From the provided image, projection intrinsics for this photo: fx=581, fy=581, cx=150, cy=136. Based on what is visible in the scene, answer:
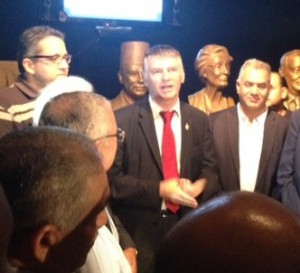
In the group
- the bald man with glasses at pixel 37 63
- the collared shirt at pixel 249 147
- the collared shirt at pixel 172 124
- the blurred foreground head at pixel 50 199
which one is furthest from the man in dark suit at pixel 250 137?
the blurred foreground head at pixel 50 199

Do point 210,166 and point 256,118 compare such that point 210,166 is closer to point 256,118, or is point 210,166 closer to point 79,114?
point 256,118

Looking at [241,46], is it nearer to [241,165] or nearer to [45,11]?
[45,11]

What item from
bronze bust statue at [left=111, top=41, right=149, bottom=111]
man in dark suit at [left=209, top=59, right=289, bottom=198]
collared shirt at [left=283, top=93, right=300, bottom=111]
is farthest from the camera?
collared shirt at [left=283, top=93, right=300, bottom=111]

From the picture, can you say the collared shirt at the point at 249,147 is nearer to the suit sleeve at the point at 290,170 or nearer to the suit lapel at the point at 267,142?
the suit lapel at the point at 267,142

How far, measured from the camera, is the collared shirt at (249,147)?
2.87 meters

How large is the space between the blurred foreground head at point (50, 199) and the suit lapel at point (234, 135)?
6.78 ft

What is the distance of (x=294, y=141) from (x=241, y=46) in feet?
8.26

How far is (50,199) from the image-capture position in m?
0.77

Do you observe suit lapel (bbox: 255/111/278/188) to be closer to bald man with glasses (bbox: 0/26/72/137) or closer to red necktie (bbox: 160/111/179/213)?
red necktie (bbox: 160/111/179/213)

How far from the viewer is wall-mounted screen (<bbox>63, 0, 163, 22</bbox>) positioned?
14.1ft

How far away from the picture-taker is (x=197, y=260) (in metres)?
0.55

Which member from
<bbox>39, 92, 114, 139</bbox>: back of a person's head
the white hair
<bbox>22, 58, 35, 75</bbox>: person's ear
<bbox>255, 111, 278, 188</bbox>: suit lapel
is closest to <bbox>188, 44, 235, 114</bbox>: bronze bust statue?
<bbox>255, 111, 278, 188</bbox>: suit lapel

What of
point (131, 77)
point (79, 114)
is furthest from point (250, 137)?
point (79, 114)

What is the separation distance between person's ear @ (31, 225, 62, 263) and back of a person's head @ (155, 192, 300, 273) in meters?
0.24
